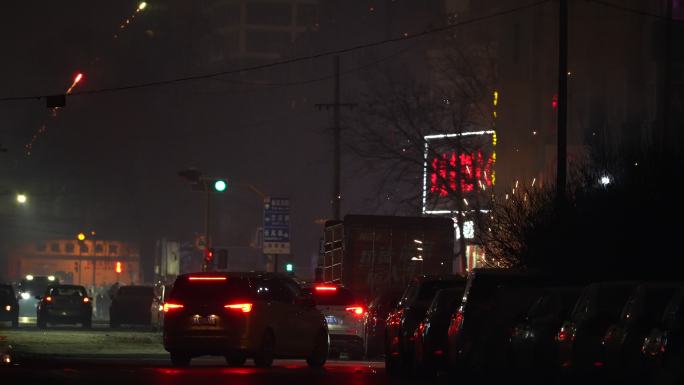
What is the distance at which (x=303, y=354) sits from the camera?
2536cm

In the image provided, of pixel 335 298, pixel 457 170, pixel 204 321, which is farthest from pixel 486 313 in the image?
pixel 457 170

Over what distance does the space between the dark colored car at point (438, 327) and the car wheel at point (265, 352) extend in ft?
12.3

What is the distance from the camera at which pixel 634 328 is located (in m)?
13.7

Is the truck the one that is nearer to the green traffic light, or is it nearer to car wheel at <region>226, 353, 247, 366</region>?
the green traffic light

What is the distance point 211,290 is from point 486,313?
22.7ft

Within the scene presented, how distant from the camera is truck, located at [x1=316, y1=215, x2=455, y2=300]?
36.2 meters

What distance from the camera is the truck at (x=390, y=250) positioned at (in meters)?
36.2

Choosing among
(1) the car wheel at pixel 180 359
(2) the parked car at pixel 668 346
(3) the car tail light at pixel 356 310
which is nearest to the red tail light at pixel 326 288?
(3) the car tail light at pixel 356 310

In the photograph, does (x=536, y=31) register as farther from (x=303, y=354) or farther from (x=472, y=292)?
(x=472, y=292)

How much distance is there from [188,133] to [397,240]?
3397 inches

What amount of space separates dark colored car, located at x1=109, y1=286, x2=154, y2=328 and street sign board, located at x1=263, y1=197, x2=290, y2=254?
8.77 metres

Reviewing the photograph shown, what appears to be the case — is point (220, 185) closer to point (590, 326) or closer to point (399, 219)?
point (399, 219)

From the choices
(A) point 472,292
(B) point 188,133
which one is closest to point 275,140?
(B) point 188,133

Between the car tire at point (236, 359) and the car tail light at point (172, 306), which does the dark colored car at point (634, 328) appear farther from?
the car tail light at point (172, 306)
